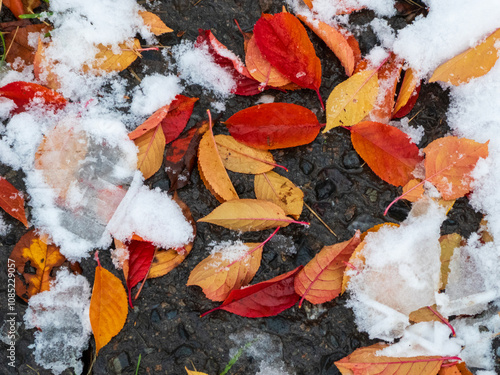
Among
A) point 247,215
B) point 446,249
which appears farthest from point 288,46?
point 446,249

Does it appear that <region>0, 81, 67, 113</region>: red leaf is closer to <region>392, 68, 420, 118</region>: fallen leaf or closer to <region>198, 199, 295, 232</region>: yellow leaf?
<region>198, 199, 295, 232</region>: yellow leaf

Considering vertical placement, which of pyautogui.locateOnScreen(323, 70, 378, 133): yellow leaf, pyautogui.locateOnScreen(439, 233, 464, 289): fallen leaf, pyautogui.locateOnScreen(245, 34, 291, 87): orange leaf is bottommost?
pyautogui.locateOnScreen(439, 233, 464, 289): fallen leaf

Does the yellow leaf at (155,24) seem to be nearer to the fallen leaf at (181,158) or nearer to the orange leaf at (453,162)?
the fallen leaf at (181,158)

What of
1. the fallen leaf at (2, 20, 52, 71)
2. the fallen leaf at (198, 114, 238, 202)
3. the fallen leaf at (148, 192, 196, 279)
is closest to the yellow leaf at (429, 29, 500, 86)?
the fallen leaf at (198, 114, 238, 202)

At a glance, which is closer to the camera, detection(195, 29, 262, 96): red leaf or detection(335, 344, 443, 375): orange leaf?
detection(335, 344, 443, 375): orange leaf

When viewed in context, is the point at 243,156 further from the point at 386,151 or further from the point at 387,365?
the point at 387,365

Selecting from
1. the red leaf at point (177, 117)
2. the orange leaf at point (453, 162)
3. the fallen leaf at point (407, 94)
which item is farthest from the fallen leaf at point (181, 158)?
the orange leaf at point (453, 162)
